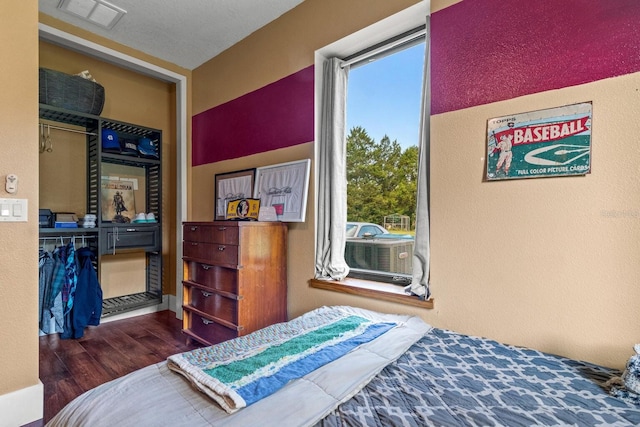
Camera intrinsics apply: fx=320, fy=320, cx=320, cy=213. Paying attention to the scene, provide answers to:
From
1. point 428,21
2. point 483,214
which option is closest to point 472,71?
point 428,21

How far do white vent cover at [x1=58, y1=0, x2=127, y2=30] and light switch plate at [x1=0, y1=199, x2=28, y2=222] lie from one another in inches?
67.9

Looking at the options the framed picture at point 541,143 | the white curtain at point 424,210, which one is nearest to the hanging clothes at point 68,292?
the white curtain at point 424,210

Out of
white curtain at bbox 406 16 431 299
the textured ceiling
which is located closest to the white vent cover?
the textured ceiling

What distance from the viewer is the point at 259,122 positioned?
2830mm

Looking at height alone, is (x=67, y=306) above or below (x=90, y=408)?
below

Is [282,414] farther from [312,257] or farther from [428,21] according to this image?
[428,21]

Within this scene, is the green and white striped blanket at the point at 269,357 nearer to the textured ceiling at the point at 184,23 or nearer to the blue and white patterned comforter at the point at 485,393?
the blue and white patterned comforter at the point at 485,393

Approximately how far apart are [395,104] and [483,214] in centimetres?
103

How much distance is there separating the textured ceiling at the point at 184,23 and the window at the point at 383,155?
91 centimetres

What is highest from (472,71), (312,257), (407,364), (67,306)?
(472,71)

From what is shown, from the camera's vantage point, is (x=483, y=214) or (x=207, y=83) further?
(x=207, y=83)

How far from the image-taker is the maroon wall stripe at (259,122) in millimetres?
2488

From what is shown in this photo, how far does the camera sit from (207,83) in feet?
11.2

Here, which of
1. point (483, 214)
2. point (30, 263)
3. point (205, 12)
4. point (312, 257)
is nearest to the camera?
point (483, 214)
